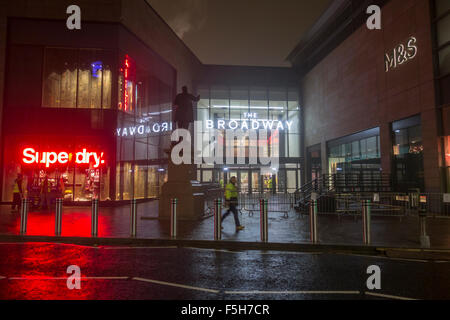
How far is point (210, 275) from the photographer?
18.8ft

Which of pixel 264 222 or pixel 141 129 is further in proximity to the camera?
pixel 141 129

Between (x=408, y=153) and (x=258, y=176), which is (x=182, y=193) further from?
(x=258, y=176)

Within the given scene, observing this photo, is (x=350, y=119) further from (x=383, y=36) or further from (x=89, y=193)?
(x=89, y=193)

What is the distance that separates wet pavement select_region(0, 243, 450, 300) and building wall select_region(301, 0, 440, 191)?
520 inches

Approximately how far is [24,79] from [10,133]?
3826 millimetres

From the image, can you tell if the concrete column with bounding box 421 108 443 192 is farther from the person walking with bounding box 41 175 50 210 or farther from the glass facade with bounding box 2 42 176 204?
the person walking with bounding box 41 175 50 210

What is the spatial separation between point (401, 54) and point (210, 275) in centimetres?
1971

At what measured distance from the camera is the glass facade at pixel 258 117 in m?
35.7

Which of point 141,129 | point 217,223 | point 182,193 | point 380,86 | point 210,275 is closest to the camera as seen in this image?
point 210,275

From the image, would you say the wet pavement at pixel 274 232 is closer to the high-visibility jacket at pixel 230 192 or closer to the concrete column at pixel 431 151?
the high-visibility jacket at pixel 230 192

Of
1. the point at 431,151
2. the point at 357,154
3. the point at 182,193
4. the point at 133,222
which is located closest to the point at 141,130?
the point at 182,193

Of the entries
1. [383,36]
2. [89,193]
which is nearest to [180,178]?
[89,193]

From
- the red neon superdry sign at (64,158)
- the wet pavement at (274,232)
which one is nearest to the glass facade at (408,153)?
the wet pavement at (274,232)
